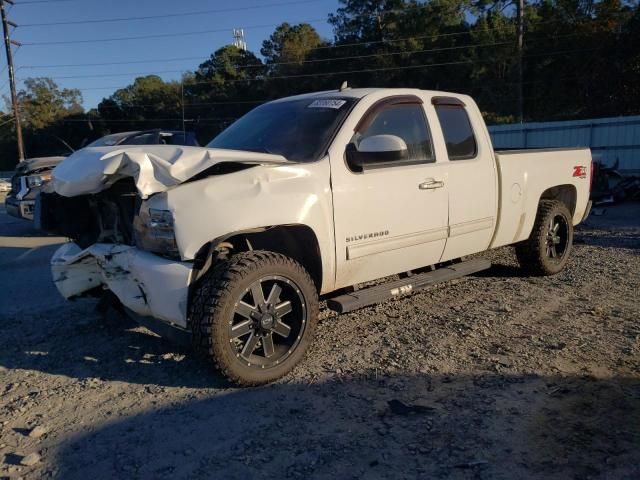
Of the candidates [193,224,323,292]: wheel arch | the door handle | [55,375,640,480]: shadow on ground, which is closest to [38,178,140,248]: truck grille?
[193,224,323,292]: wheel arch

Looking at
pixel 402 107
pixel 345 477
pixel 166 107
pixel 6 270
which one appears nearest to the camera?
pixel 345 477

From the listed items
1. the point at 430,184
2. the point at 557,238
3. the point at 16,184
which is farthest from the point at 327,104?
the point at 16,184

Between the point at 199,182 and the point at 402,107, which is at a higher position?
the point at 402,107

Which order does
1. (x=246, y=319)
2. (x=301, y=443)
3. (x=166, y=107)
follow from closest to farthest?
1. (x=301, y=443)
2. (x=246, y=319)
3. (x=166, y=107)

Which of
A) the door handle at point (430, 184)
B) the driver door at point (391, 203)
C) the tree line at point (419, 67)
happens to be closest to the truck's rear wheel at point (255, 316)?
the driver door at point (391, 203)

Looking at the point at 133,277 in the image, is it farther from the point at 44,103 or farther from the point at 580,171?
the point at 44,103

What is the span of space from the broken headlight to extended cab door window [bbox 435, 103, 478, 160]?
2.76 metres

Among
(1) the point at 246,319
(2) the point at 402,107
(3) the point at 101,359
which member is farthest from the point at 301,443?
(2) the point at 402,107

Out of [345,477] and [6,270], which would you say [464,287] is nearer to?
[345,477]

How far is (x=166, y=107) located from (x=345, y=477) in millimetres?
59370

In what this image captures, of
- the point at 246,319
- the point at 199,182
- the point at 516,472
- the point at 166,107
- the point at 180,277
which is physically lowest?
the point at 516,472

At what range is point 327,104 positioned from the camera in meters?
4.59

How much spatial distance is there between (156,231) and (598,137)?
19066mm

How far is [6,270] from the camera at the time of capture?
24.7ft
